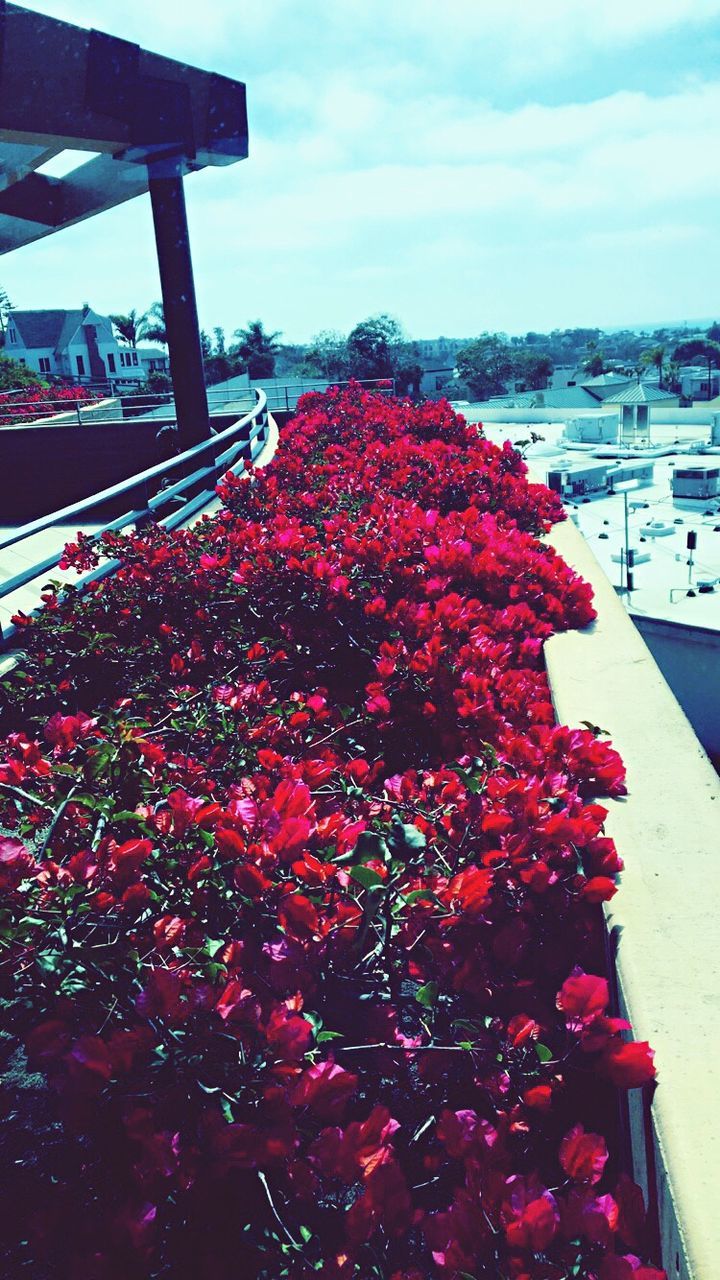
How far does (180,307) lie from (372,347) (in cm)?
8511

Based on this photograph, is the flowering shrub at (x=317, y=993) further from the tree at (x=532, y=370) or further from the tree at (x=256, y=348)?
the tree at (x=532, y=370)

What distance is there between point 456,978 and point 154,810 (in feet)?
3.25

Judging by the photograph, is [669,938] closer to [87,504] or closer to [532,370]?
[87,504]

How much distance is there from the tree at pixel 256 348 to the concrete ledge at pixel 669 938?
288 ft

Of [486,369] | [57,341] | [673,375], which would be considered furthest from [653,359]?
[57,341]

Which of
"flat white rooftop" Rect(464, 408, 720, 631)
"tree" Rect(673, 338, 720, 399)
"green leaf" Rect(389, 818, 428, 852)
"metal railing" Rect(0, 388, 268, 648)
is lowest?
"flat white rooftop" Rect(464, 408, 720, 631)

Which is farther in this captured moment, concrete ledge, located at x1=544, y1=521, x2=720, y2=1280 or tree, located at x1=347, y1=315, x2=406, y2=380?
tree, located at x1=347, y1=315, x2=406, y2=380

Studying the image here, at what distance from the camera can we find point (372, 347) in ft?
301

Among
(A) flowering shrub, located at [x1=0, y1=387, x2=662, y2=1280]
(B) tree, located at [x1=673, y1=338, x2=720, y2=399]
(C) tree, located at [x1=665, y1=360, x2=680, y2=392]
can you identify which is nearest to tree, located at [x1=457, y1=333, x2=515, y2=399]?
(C) tree, located at [x1=665, y1=360, x2=680, y2=392]

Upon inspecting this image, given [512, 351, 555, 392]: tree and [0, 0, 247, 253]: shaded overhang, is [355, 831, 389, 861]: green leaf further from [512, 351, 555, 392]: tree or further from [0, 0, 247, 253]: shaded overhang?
[512, 351, 555, 392]: tree

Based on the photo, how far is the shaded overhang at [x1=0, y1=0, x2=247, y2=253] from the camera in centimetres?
862

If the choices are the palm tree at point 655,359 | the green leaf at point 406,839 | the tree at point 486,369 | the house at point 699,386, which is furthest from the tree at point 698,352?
the green leaf at point 406,839

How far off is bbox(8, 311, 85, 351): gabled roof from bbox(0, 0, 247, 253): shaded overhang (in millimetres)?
79093

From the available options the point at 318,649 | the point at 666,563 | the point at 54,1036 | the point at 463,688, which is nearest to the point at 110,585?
the point at 318,649
